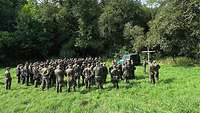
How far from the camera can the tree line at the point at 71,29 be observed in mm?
63875

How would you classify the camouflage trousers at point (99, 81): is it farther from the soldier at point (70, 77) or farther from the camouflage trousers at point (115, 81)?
the soldier at point (70, 77)

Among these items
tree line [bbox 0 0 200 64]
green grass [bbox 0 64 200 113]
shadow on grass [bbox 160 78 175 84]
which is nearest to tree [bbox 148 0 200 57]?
tree line [bbox 0 0 200 64]

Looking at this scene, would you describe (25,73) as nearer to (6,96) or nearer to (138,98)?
(6,96)

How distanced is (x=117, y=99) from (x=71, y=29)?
4446cm

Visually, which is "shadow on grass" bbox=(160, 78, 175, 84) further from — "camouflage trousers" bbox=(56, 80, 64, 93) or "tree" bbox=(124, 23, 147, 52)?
"tree" bbox=(124, 23, 147, 52)

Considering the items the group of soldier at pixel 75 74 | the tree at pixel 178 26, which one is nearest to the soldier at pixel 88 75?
the group of soldier at pixel 75 74

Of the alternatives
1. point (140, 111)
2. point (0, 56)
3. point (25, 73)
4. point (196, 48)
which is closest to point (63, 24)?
point (0, 56)

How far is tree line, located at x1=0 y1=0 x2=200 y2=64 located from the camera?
2515 inches

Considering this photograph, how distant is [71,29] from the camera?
70.6 m

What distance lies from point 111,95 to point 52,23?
41100 mm

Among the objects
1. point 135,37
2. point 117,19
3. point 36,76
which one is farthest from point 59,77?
point 117,19

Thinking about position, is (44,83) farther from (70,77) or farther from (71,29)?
(71,29)

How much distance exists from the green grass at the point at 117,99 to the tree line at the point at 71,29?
90.8 ft

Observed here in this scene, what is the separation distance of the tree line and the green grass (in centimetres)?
2768
